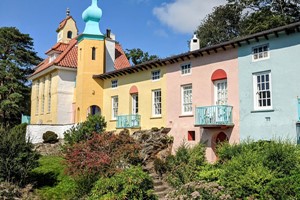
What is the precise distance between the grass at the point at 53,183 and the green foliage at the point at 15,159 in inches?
37.9

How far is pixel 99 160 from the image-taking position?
1340 centimetres

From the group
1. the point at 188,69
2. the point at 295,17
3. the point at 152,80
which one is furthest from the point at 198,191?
the point at 295,17

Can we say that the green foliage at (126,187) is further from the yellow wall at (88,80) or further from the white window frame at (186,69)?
the yellow wall at (88,80)

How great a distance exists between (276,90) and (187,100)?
6.08 metres

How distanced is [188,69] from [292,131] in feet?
24.7

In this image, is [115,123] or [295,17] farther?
[295,17]

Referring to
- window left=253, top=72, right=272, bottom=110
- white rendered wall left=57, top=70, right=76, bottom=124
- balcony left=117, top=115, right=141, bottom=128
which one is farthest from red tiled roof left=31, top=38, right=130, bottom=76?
window left=253, top=72, right=272, bottom=110

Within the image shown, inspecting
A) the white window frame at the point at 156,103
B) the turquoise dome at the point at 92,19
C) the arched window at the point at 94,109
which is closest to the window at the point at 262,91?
the white window frame at the point at 156,103

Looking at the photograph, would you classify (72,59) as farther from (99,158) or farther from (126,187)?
(126,187)

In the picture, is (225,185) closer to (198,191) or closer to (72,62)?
(198,191)

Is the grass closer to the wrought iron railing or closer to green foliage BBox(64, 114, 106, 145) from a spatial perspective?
green foliage BBox(64, 114, 106, 145)

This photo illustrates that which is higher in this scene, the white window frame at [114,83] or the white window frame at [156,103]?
the white window frame at [114,83]

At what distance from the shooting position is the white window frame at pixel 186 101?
65.3ft

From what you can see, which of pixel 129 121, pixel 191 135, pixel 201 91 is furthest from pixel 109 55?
pixel 191 135
